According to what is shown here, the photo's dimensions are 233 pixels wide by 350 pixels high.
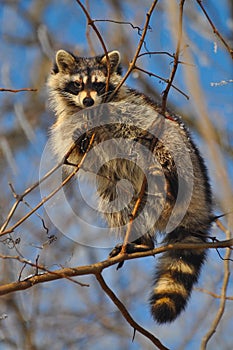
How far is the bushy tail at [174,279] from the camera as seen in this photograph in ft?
11.2

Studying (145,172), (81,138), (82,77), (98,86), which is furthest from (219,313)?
(82,77)

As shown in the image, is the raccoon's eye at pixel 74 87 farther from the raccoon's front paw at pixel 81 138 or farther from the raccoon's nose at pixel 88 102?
the raccoon's front paw at pixel 81 138

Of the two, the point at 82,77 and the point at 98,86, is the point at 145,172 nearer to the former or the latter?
the point at 98,86

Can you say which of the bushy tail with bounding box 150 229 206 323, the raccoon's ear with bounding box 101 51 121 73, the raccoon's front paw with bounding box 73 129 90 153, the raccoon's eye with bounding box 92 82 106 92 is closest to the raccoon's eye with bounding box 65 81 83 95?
the raccoon's eye with bounding box 92 82 106 92

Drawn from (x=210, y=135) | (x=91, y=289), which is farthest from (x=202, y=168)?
(x=91, y=289)

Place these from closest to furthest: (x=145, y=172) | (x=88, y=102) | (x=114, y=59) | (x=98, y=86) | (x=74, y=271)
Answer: (x=74, y=271) → (x=145, y=172) → (x=88, y=102) → (x=98, y=86) → (x=114, y=59)

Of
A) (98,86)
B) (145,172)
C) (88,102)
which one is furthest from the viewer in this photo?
(98,86)

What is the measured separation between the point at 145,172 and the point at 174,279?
1.98 feet

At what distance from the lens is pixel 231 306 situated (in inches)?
220

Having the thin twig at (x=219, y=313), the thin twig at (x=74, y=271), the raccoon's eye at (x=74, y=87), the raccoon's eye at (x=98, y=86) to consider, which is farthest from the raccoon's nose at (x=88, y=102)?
the thin twig at (x=74, y=271)

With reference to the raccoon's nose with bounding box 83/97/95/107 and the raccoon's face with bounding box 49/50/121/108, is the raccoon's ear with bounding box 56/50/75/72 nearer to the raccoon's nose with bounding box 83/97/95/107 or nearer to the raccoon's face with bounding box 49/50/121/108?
the raccoon's face with bounding box 49/50/121/108

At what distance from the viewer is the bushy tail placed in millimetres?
3399

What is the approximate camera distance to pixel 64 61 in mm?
4445

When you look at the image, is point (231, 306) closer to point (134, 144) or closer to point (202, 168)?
point (202, 168)
